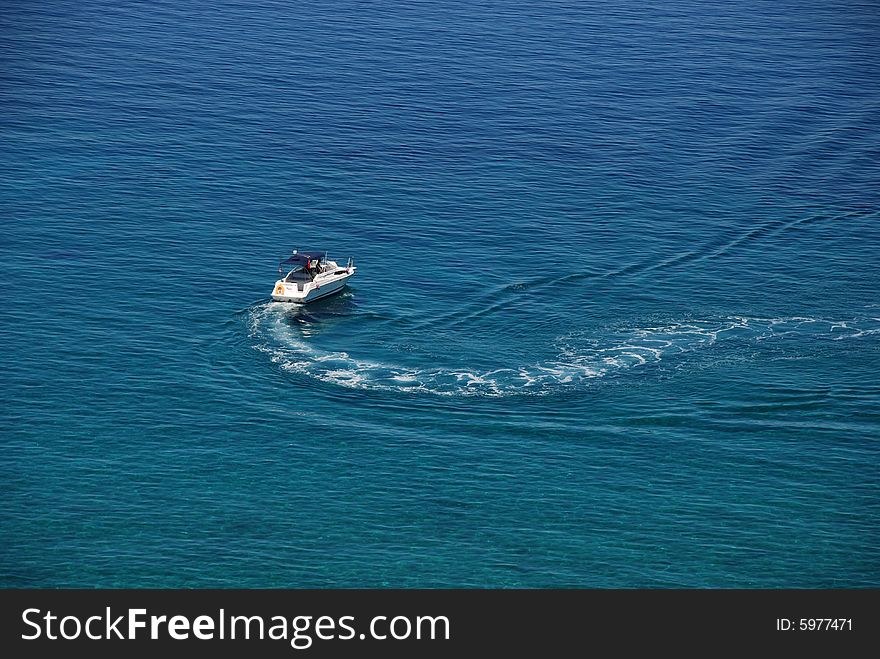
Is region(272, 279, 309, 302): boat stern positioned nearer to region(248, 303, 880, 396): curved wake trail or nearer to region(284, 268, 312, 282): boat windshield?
region(284, 268, 312, 282): boat windshield

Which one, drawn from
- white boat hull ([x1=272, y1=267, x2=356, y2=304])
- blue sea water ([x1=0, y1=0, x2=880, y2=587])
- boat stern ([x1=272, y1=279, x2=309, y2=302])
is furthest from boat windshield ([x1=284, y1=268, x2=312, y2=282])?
blue sea water ([x1=0, y1=0, x2=880, y2=587])

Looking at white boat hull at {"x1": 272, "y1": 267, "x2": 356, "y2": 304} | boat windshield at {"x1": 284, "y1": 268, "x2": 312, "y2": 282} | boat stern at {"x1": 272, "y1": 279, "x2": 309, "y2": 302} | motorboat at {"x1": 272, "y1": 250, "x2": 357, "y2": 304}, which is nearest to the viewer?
boat stern at {"x1": 272, "y1": 279, "x2": 309, "y2": 302}

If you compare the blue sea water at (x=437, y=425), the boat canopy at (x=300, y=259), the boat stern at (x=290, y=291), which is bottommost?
the blue sea water at (x=437, y=425)

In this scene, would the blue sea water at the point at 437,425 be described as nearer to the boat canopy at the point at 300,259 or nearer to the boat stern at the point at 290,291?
the boat stern at the point at 290,291

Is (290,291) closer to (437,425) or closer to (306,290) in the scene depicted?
(306,290)

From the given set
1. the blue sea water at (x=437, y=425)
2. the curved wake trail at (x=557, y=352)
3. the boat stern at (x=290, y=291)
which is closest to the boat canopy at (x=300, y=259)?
the boat stern at (x=290, y=291)

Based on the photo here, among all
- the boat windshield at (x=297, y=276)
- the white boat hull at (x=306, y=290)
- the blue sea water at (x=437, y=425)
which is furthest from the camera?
the boat windshield at (x=297, y=276)

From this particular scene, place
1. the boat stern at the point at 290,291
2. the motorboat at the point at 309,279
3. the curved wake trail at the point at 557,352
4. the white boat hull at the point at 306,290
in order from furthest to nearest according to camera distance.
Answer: the motorboat at the point at 309,279 < the white boat hull at the point at 306,290 < the boat stern at the point at 290,291 < the curved wake trail at the point at 557,352

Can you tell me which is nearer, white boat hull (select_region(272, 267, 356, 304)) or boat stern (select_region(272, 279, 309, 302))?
boat stern (select_region(272, 279, 309, 302))

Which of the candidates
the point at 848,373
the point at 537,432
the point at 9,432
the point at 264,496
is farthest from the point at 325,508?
the point at 848,373
